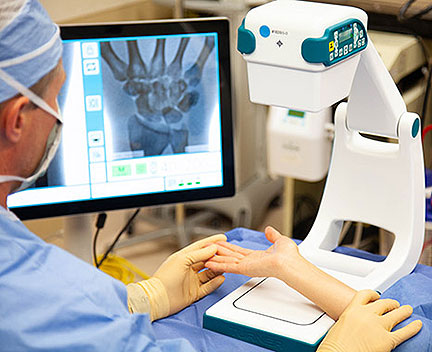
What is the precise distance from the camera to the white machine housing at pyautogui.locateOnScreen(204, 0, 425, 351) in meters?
1.06

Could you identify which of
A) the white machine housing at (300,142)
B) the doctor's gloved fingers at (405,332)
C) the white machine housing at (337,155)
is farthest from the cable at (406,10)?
the doctor's gloved fingers at (405,332)

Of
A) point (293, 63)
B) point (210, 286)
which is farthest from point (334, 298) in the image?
point (293, 63)

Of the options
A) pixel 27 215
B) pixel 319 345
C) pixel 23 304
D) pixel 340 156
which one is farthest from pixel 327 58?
pixel 27 215

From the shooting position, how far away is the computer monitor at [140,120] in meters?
1.33

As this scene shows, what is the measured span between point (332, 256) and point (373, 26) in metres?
1.04

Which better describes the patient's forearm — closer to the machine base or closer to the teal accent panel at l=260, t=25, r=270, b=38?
the machine base

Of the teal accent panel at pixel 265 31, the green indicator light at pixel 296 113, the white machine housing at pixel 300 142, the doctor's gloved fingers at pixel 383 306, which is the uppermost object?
the teal accent panel at pixel 265 31

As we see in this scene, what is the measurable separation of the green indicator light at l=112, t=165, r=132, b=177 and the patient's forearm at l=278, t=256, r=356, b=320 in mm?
401

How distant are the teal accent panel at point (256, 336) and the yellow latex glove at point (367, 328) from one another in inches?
1.6

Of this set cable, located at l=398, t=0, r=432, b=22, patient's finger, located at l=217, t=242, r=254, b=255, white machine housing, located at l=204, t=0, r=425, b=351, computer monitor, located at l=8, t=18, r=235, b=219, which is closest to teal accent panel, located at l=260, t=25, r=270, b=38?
white machine housing, located at l=204, t=0, r=425, b=351

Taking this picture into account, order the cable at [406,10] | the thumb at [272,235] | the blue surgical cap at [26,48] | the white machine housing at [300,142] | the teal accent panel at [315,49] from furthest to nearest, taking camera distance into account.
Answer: the white machine housing at [300,142] → the cable at [406,10] → the thumb at [272,235] → the teal accent panel at [315,49] → the blue surgical cap at [26,48]

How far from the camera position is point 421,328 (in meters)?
1.08

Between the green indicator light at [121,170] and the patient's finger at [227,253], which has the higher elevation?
the green indicator light at [121,170]

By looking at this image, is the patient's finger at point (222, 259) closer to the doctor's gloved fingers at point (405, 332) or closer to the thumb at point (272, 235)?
the thumb at point (272, 235)
